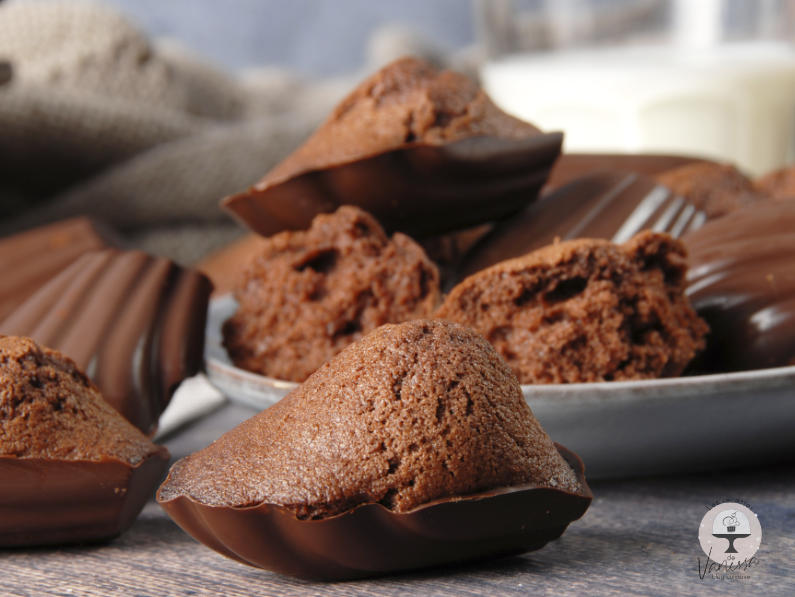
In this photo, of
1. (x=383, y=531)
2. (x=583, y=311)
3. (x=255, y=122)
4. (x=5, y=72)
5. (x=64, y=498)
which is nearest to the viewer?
(x=383, y=531)

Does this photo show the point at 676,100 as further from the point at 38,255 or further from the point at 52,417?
the point at 52,417

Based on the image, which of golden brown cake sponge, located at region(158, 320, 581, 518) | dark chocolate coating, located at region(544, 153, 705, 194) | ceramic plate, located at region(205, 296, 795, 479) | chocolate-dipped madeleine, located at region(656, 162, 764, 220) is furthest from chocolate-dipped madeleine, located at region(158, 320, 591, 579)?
dark chocolate coating, located at region(544, 153, 705, 194)

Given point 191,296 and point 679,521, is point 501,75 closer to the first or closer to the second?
point 191,296

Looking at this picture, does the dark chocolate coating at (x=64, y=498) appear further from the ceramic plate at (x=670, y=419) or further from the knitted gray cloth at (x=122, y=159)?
the knitted gray cloth at (x=122, y=159)

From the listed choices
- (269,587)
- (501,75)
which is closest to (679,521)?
(269,587)

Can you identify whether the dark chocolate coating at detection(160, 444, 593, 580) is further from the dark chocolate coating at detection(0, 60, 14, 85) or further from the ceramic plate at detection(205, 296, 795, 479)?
the dark chocolate coating at detection(0, 60, 14, 85)

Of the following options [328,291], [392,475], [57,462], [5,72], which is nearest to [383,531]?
[392,475]
